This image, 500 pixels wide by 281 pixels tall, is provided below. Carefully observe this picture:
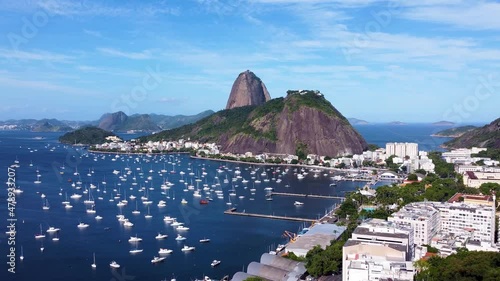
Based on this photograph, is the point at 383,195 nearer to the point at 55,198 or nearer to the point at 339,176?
the point at 339,176

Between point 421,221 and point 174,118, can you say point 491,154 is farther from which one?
point 174,118

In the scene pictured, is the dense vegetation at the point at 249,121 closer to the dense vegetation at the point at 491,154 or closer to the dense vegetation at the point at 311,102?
the dense vegetation at the point at 311,102

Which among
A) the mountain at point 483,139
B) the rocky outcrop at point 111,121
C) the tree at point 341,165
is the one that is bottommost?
the tree at point 341,165

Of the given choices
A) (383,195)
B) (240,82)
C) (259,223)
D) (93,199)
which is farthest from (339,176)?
(240,82)

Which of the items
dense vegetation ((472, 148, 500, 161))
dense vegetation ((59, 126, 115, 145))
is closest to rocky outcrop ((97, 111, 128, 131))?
dense vegetation ((59, 126, 115, 145))

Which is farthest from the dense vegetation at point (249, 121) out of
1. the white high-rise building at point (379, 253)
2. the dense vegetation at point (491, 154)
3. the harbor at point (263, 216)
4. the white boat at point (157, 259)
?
the white high-rise building at point (379, 253)

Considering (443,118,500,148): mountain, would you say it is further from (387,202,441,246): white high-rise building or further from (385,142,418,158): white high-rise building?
(387,202,441,246): white high-rise building

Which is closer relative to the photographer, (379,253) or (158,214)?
(379,253)

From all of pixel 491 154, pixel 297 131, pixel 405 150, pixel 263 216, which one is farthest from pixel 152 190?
pixel 491 154
